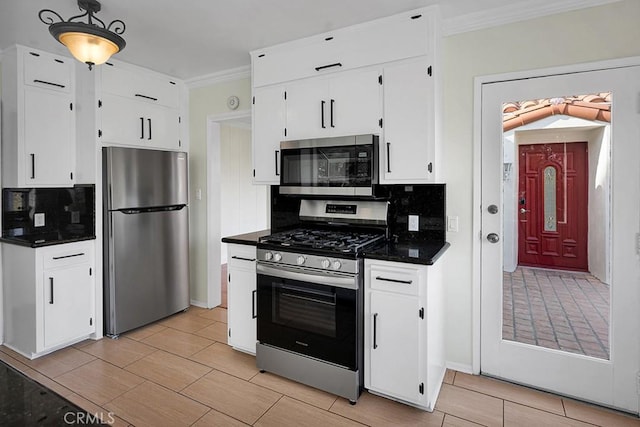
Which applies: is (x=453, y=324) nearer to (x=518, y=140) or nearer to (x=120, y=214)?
(x=518, y=140)

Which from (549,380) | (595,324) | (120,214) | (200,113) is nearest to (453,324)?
(549,380)

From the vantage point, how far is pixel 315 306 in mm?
2488

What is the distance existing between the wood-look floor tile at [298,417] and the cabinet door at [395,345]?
0.33m

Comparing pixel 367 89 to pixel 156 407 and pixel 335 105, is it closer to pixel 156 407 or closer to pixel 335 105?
pixel 335 105

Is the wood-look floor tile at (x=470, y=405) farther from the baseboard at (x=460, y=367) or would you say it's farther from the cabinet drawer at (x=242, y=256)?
the cabinet drawer at (x=242, y=256)

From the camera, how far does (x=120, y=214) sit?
3352 mm

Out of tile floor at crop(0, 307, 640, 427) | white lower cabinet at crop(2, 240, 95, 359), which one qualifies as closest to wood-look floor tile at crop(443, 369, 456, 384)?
tile floor at crop(0, 307, 640, 427)

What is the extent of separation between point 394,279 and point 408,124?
3.58 feet

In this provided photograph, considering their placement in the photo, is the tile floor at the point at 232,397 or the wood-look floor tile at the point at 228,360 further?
the wood-look floor tile at the point at 228,360

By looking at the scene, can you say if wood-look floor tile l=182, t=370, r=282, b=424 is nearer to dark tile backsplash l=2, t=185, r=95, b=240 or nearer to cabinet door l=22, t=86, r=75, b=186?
dark tile backsplash l=2, t=185, r=95, b=240

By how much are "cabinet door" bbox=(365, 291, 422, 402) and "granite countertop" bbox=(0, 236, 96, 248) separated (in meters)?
2.62

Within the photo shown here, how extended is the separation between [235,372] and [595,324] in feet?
8.33

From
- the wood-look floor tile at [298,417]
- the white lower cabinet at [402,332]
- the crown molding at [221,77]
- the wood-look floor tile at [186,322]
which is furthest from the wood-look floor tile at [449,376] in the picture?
the crown molding at [221,77]

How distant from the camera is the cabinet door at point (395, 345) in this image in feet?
7.29
